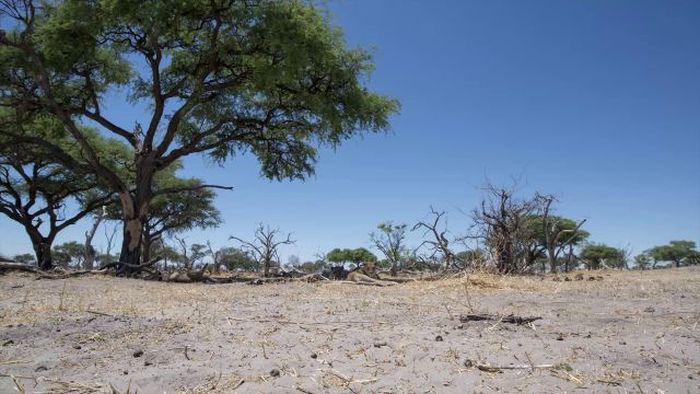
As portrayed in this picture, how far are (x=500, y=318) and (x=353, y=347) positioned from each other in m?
1.47

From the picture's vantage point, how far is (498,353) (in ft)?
11.1

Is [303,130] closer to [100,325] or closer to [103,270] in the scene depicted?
[103,270]

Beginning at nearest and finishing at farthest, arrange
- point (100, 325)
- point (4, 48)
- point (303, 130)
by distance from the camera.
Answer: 1. point (100, 325)
2. point (4, 48)
3. point (303, 130)

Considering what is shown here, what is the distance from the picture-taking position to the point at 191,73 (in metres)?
14.2

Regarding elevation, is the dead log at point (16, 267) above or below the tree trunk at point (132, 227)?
below

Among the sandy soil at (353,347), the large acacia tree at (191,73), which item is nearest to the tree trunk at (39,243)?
the large acacia tree at (191,73)

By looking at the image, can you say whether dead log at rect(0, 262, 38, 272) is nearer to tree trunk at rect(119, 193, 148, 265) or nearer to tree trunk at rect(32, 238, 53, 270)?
tree trunk at rect(119, 193, 148, 265)

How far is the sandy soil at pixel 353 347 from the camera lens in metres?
2.93

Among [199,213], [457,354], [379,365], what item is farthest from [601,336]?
[199,213]

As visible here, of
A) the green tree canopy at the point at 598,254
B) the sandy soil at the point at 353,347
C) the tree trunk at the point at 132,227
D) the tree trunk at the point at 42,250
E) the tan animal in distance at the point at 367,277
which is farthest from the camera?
the green tree canopy at the point at 598,254

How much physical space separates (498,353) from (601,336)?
945mm

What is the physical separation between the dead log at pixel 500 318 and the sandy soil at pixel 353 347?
0.12m

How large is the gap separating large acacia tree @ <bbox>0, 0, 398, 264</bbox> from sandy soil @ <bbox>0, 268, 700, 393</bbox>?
319 inches

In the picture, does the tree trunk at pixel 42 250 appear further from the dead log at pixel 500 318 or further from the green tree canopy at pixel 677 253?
the green tree canopy at pixel 677 253
